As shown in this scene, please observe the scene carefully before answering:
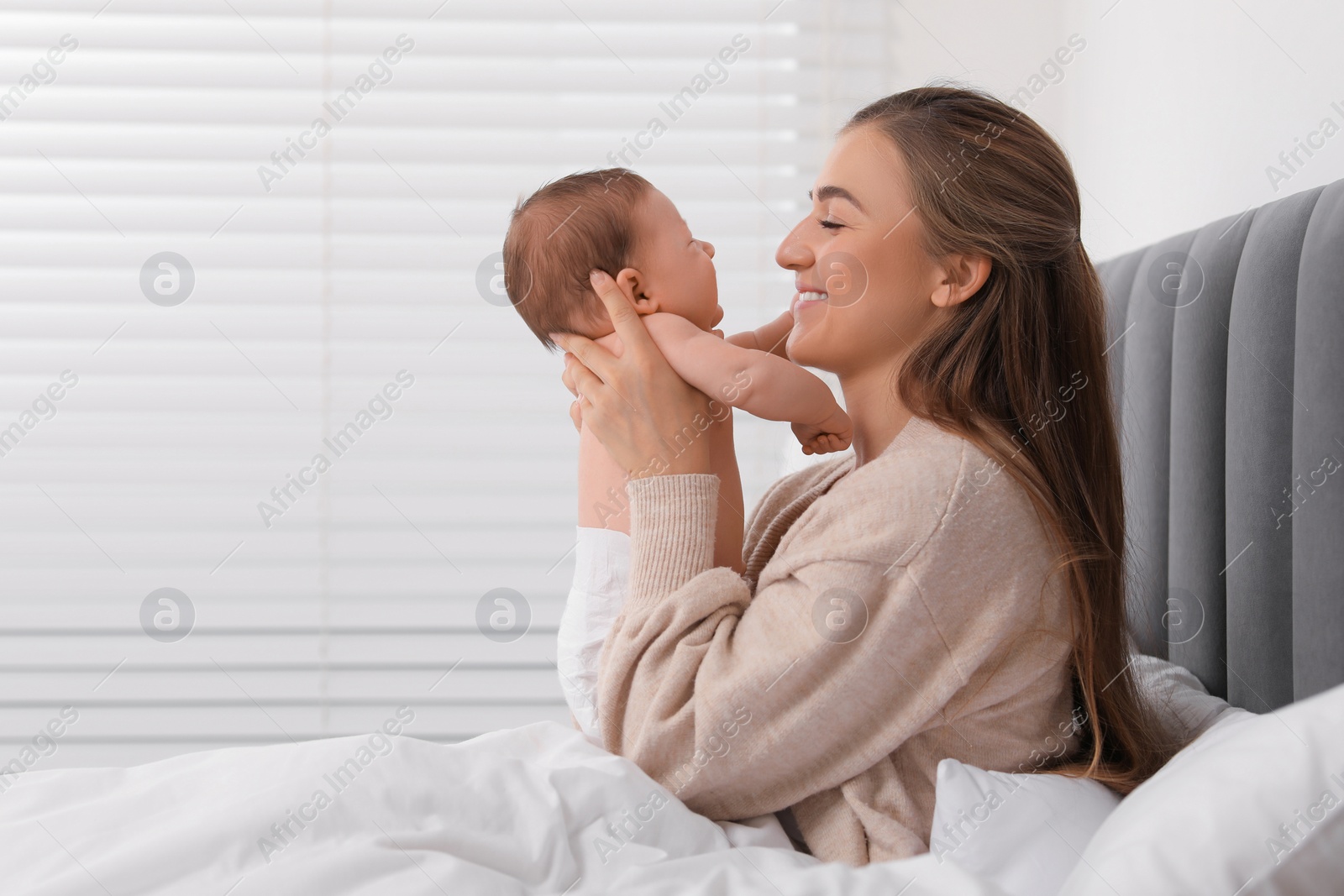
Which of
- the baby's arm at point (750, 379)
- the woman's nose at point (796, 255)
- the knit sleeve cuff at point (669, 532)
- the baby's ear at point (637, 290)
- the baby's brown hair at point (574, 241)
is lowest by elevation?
the knit sleeve cuff at point (669, 532)

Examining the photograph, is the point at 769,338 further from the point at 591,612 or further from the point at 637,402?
the point at 591,612

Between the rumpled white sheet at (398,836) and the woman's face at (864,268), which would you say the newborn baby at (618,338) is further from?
the rumpled white sheet at (398,836)

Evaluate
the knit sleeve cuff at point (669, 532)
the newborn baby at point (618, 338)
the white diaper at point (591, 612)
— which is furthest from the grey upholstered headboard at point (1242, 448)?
the white diaper at point (591, 612)

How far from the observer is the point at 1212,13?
1.67 meters

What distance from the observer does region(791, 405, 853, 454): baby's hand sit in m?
1.35

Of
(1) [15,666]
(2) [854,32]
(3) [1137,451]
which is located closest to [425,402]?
(1) [15,666]

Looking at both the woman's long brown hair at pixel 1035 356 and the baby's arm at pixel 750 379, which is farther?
the baby's arm at pixel 750 379

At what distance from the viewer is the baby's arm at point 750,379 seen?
50.1 inches

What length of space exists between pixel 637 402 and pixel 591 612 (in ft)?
0.95

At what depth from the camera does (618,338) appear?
1.36 meters

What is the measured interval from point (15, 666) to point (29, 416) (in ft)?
2.12

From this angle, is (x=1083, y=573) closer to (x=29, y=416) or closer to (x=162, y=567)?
(x=162, y=567)

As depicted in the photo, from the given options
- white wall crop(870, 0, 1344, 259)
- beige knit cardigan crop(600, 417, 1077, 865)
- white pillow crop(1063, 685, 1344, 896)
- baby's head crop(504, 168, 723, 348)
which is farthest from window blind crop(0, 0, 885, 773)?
white pillow crop(1063, 685, 1344, 896)

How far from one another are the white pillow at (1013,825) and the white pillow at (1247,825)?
18 cm
